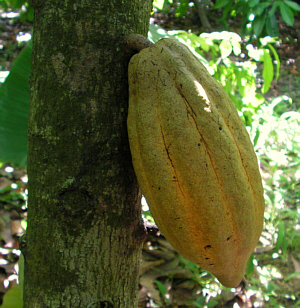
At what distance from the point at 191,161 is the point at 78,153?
0.26 meters

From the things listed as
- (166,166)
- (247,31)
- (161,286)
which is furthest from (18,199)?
(247,31)

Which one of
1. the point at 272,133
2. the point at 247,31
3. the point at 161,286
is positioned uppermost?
the point at 247,31

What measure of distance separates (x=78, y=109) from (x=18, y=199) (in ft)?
6.81

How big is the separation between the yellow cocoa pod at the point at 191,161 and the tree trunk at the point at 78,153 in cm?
6

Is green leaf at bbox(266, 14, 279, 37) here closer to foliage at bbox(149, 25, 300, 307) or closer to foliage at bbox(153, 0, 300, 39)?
foliage at bbox(153, 0, 300, 39)

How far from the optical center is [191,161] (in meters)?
0.70

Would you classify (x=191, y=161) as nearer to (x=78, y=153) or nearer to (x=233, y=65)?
(x=78, y=153)

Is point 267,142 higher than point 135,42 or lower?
lower

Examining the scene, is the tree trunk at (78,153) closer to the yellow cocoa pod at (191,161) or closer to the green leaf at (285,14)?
the yellow cocoa pod at (191,161)

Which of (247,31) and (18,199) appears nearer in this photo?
(18,199)

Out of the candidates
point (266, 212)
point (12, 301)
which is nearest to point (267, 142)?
point (266, 212)

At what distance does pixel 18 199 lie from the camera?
2.56 metres

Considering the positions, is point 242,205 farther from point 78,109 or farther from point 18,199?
point 18,199

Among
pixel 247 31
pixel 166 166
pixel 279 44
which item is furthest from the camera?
pixel 279 44
